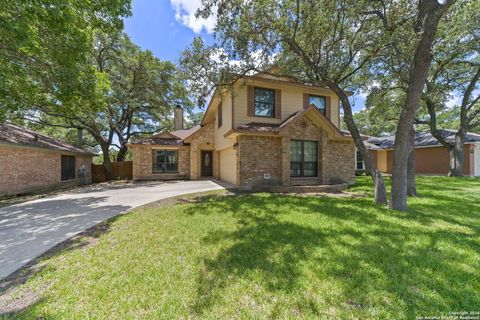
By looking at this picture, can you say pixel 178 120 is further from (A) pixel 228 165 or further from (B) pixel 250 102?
(B) pixel 250 102

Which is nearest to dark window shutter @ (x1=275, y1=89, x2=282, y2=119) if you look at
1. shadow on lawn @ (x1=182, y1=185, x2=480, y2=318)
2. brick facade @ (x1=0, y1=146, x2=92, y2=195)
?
shadow on lawn @ (x1=182, y1=185, x2=480, y2=318)

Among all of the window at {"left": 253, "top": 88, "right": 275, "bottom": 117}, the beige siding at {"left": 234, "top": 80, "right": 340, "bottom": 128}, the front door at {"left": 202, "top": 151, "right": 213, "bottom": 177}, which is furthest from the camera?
the front door at {"left": 202, "top": 151, "right": 213, "bottom": 177}

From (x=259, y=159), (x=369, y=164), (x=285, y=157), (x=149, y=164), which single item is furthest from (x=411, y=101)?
(x=149, y=164)

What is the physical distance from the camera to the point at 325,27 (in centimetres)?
784

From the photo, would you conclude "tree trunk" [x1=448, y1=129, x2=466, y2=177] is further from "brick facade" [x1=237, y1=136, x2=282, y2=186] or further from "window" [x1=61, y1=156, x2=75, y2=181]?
"window" [x1=61, y1=156, x2=75, y2=181]

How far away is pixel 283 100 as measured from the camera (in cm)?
1166

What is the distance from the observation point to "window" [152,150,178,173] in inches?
643

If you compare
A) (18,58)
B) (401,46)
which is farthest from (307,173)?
(18,58)

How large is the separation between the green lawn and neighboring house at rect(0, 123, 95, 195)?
948 cm

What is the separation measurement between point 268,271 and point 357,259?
152 cm

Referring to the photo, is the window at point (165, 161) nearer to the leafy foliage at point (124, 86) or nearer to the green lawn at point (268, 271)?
the leafy foliage at point (124, 86)

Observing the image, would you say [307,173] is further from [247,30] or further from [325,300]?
[325,300]

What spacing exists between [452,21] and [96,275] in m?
15.4

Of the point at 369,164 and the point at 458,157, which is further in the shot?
the point at 458,157
